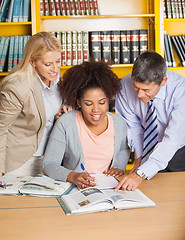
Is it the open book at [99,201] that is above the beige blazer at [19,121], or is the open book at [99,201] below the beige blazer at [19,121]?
below

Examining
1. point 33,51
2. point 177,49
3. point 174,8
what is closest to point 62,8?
point 174,8

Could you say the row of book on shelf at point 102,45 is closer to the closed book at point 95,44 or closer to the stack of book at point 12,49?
the closed book at point 95,44

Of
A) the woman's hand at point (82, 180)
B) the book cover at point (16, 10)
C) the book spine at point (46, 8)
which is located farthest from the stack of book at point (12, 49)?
the woman's hand at point (82, 180)

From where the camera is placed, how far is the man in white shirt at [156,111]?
6.05 ft

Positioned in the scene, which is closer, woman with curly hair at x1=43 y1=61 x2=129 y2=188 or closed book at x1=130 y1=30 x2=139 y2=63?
woman with curly hair at x1=43 y1=61 x2=129 y2=188

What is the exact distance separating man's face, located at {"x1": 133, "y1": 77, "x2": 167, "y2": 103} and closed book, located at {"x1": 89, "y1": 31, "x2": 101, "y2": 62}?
1644mm

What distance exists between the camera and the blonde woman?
188 cm

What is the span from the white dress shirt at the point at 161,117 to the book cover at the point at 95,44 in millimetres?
1380

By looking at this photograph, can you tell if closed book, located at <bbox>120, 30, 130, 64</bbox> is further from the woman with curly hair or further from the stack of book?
the woman with curly hair

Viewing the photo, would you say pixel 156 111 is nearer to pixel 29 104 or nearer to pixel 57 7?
pixel 29 104

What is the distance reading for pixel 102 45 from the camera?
3.51 meters

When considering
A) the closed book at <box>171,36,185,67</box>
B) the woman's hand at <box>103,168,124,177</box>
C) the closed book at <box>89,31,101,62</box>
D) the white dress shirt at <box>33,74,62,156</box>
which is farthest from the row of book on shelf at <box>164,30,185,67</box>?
the woman's hand at <box>103,168,124,177</box>

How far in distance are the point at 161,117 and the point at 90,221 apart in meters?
0.92

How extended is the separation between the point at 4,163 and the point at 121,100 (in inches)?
30.8
